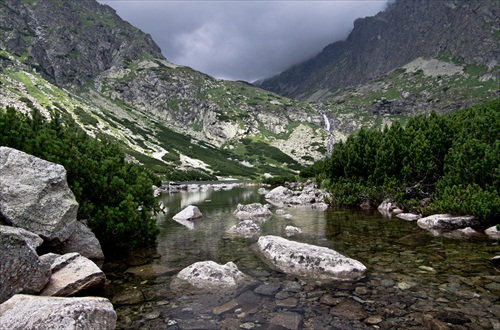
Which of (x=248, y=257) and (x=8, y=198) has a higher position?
Result: (x=8, y=198)

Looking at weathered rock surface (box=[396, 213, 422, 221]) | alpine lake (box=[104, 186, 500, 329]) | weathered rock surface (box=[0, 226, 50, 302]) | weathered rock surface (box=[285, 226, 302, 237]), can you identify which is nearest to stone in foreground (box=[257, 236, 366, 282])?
alpine lake (box=[104, 186, 500, 329])

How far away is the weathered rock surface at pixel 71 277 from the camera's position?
9469mm

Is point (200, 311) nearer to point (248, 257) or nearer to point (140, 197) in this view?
point (248, 257)

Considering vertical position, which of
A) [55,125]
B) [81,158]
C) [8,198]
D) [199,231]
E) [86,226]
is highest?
[55,125]

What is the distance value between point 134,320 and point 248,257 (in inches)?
287

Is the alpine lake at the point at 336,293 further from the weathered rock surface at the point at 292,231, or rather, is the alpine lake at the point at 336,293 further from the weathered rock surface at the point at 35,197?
the weathered rock surface at the point at 292,231

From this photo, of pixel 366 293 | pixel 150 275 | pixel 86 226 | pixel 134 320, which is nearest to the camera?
pixel 134 320

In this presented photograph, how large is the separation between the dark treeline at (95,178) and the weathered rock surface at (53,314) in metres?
7.74

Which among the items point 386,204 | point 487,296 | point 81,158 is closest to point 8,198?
point 81,158

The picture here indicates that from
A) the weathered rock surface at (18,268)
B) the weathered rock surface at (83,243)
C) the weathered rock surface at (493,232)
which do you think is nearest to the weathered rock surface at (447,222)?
the weathered rock surface at (493,232)

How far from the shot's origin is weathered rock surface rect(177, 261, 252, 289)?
37.8 feet

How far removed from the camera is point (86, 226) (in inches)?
588

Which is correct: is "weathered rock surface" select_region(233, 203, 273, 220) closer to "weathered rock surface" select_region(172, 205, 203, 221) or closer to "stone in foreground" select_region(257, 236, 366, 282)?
"weathered rock surface" select_region(172, 205, 203, 221)

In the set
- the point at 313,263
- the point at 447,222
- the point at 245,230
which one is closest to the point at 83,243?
the point at 313,263
